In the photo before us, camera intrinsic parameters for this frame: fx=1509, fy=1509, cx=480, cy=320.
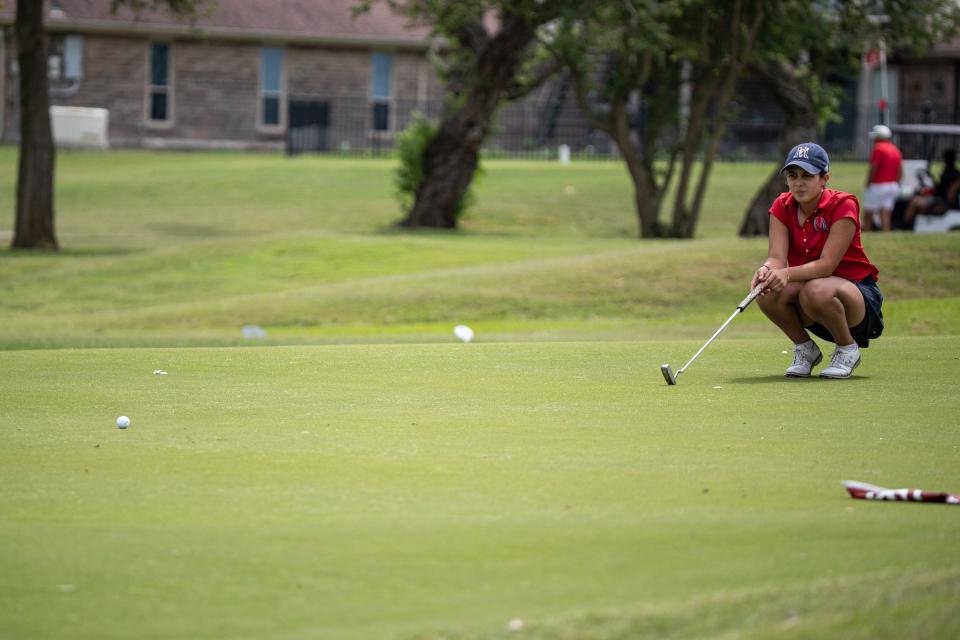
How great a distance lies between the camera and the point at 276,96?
181ft

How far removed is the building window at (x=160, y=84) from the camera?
5381 centimetres

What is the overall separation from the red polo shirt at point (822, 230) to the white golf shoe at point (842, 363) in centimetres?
48

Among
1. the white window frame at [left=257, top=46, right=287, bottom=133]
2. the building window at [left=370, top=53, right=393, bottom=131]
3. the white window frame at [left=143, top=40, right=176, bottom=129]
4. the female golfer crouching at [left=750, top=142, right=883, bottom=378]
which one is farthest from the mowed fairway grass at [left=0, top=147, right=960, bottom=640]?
the building window at [left=370, top=53, right=393, bottom=131]

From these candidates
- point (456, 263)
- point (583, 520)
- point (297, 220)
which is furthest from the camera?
point (297, 220)

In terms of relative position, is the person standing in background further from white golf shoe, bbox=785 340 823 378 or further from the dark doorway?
the dark doorway

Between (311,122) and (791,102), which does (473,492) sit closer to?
(791,102)

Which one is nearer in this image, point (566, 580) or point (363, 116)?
point (566, 580)

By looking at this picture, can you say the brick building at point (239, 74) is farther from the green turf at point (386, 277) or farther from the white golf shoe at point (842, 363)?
the white golf shoe at point (842, 363)

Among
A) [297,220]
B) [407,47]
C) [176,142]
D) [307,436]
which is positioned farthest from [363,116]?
[307,436]

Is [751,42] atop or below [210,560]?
atop

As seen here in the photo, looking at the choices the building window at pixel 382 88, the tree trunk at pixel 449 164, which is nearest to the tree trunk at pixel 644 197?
the tree trunk at pixel 449 164

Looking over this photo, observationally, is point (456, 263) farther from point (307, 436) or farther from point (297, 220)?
point (307, 436)

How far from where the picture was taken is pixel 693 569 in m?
4.76

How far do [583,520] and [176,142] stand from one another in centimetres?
5076
